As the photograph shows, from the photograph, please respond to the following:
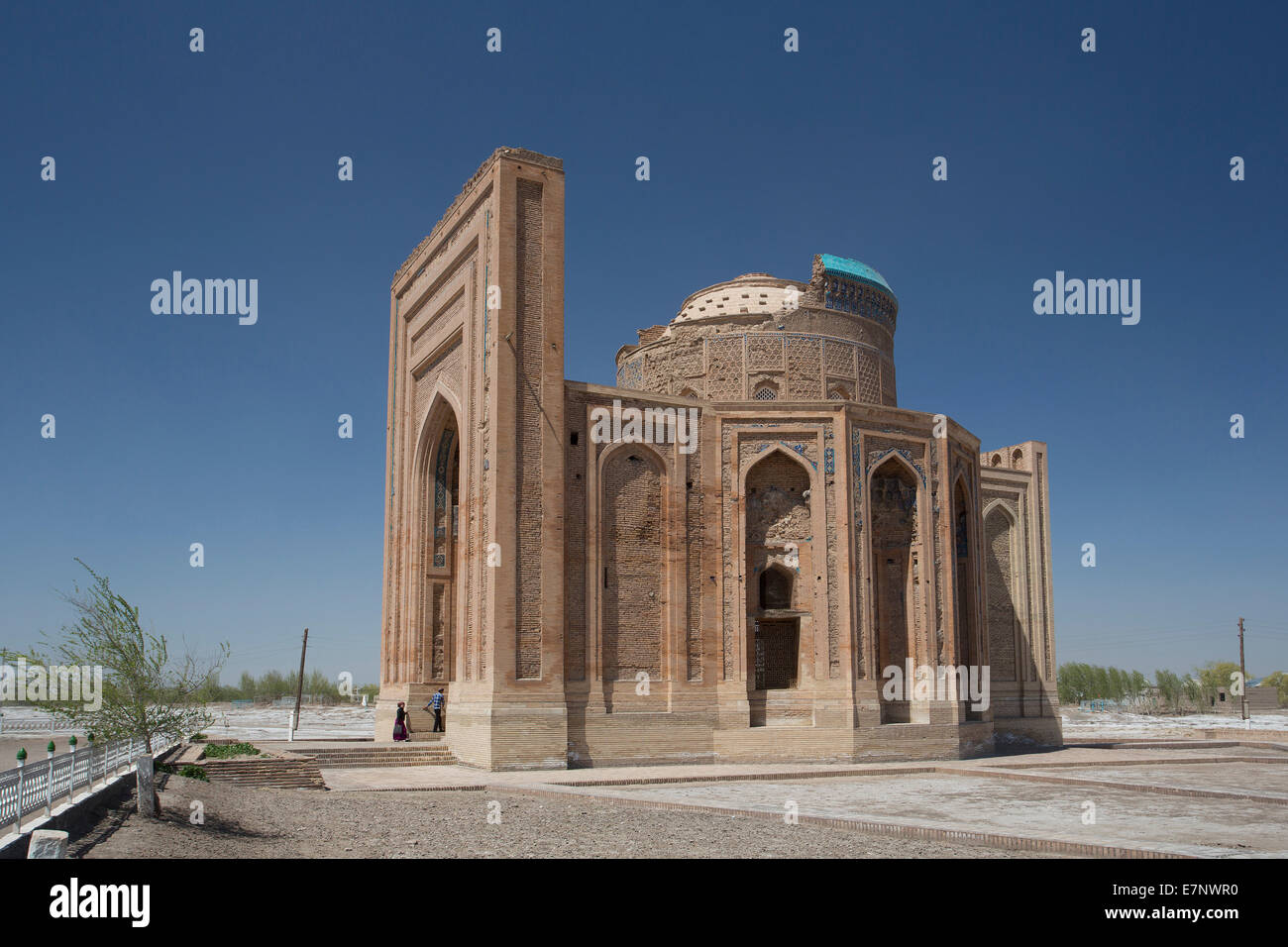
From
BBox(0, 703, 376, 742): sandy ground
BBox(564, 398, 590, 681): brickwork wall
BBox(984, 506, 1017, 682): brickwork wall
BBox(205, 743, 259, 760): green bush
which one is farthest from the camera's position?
BBox(0, 703, 376, 742): sandy ground

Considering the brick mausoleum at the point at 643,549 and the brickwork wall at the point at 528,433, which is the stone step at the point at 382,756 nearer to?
the brick mausoleum at the point at 643,549

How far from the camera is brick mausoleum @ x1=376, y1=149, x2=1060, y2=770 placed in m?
18.9

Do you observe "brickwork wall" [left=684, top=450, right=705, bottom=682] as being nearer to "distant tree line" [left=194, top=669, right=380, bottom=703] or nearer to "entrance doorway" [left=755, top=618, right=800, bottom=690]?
"entrance doorway" [left=755, top=618, right=800, bottom=690]

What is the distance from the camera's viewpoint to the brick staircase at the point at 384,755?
1844 centimetres

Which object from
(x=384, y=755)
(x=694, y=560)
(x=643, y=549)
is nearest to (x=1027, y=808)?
(x=694, y=560)

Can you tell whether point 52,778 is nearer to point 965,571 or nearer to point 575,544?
point 575,544

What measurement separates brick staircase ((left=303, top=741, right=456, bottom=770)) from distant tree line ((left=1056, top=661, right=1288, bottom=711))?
50.8 meters

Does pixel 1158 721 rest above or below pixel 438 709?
below

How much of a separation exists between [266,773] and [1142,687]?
63.4 metres

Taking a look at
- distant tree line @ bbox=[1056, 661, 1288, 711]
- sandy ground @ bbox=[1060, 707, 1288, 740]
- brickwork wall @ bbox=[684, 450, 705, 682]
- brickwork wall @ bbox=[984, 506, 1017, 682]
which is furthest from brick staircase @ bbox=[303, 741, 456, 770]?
distant tree line @ bbox=[1056, 661, 1288, 711]

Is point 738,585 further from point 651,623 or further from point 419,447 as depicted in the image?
point 419,447

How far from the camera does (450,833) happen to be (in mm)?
10500
